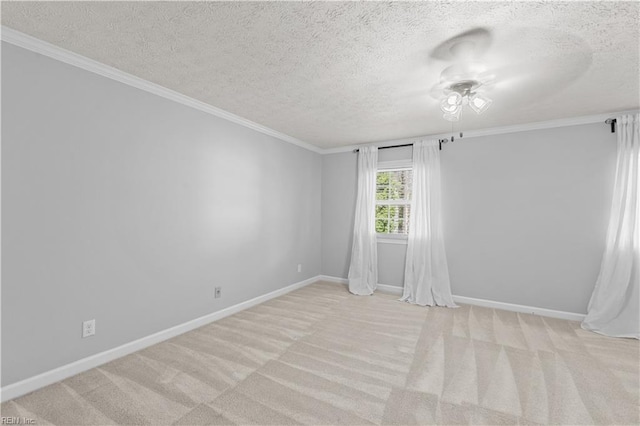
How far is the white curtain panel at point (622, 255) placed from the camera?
309cm

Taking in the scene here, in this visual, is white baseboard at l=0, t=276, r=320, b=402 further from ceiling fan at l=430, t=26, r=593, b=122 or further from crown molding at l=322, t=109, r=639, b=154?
crown molding at l=322, t=109, r=639, b=154

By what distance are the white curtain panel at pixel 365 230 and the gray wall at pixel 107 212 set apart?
1795mm

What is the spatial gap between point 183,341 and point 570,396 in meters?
3.16

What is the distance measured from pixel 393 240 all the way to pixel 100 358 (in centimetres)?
385

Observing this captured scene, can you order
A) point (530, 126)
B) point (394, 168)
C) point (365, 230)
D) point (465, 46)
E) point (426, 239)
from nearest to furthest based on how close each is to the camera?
point (465, 46), point (530, 126), point (426, 239), point (394, 168), point (365, 230)

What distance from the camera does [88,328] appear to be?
7.43 feet

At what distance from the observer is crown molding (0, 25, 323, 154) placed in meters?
1.89

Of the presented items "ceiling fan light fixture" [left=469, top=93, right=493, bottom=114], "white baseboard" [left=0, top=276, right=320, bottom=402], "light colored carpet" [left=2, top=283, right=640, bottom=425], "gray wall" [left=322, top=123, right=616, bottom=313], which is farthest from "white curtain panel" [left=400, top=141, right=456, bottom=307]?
"white baseboard" [left=0, top=276, right=320, bottom=402]

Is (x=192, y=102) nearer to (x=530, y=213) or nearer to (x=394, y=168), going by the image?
(x=394, y=168)

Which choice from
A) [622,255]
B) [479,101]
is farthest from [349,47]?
[622,255]

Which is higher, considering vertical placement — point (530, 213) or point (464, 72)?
point (464, 72)

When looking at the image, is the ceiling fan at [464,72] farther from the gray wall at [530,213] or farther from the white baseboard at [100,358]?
the white baseboard at [100,358]

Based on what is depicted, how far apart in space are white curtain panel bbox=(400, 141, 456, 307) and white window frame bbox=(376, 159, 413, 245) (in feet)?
0.58

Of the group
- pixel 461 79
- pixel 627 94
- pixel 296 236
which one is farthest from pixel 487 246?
pixel 296 236
